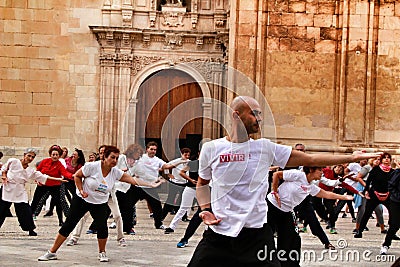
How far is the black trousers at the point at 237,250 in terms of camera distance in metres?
6.52

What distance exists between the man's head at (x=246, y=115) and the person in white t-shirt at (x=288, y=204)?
2844 millimetres

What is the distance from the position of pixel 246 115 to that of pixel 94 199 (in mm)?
5297

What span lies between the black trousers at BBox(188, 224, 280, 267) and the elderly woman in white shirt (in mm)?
8438

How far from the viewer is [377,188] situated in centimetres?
1556

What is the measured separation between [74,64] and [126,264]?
48.4 feet

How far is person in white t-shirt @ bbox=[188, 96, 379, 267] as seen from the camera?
6.60 meters

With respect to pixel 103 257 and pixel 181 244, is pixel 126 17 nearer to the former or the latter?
pixel 181 244

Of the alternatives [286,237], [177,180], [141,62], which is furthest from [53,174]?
[141,62]

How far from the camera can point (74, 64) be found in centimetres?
2544

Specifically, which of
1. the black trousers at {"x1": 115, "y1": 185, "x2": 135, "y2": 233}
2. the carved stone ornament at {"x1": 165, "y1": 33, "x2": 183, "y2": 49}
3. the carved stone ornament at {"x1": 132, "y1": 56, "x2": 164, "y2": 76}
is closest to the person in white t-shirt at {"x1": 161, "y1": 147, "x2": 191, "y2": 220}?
the black trousers at {"x1": 115, "y1": 185, "x2": 135, "y2": 233}

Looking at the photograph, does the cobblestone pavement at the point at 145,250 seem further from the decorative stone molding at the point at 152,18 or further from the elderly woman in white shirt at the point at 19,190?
the decorative stone molding at the point at 152,18

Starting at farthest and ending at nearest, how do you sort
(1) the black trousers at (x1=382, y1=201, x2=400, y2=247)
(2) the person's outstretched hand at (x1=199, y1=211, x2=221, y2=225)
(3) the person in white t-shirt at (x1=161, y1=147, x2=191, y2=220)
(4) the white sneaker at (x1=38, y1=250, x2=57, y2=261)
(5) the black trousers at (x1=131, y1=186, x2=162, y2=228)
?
(3) the person in white t-shirt at (x1=161, y1=147, x2=191, y2=220)
(5) the black trousers at (x1=131, y1=186, x2=162, y2=228)
(1) the black trousers at (x1=382, y1=201, x2=400, y2=247)
(4) the white sneaker at (x1=38, y1=250, x2=57, y2=261)
(2) the person's outstretched hand at (x1=199, y1=211, x2=221, y2=225)

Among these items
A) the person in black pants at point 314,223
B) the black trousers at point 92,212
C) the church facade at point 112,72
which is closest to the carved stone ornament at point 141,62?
the church facade at point 112,72

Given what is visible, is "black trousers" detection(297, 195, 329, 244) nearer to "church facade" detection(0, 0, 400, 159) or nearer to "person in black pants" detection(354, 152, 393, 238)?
"person in black pants" detection(354, 152, 393, 238)
